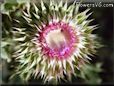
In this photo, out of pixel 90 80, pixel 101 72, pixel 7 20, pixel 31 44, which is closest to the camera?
pixel 31 44

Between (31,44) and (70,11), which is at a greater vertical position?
(70,11)

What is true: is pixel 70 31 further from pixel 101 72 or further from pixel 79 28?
pixel 101 72

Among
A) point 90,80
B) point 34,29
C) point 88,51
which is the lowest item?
point 90,80

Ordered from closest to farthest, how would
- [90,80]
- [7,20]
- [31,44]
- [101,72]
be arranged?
1. [31,44]
2. [7,20]
3. [90,80]
4. [101,72]

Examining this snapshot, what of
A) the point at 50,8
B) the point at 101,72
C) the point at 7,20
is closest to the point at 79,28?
the point at 50,8

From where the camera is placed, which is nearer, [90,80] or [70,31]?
[70,31]
